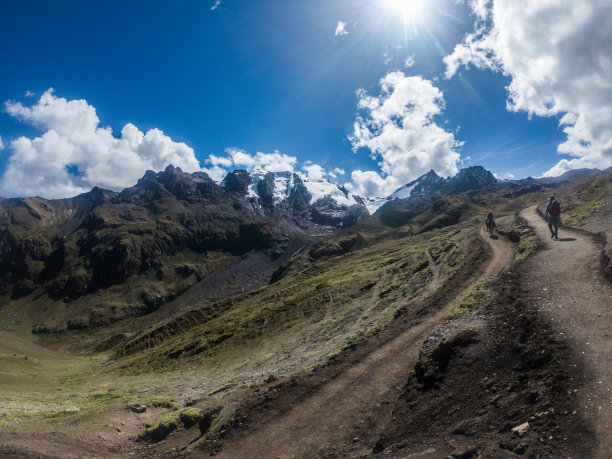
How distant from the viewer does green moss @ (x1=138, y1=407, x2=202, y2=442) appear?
19.8 metres

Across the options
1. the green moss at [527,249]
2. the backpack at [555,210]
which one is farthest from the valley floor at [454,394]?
the backpack at [555,210]

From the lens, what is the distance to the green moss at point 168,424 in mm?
19797

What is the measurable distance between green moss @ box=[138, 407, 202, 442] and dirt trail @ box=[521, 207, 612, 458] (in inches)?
793

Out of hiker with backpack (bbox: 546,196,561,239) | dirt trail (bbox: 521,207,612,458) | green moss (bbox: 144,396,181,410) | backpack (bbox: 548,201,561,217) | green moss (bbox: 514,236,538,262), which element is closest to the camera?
dirt trail (bbox: 521,207,612,458)

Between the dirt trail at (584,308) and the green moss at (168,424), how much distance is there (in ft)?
66.0

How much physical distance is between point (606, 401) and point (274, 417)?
46.1ft

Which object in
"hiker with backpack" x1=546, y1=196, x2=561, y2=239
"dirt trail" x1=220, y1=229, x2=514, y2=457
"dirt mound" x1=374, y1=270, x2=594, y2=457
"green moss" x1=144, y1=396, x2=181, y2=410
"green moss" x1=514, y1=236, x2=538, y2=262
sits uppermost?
"hiker with backpack" x1=546, y1=196, x2=561, y2=239

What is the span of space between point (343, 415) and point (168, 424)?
1192 cm

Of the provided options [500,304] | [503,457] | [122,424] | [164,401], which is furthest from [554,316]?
[164,401]

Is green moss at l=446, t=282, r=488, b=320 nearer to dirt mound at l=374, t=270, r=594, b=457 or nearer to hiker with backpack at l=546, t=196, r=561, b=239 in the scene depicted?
dirt mound at l=374, t=270, r=594, b=457

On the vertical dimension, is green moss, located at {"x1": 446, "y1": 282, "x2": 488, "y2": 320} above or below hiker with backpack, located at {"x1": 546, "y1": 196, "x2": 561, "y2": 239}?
below

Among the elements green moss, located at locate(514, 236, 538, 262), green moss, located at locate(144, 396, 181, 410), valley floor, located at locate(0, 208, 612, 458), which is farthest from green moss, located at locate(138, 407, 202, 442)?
green moss, located at locate(514, 236, 538, 262)

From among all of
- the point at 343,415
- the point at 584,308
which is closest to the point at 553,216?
the point at 584,308

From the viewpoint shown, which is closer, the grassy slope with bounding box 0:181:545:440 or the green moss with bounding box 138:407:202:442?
the green moss with bounding box 138:407:202:442
